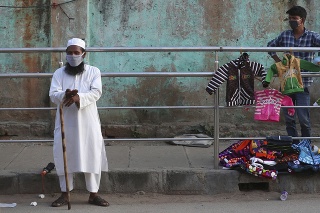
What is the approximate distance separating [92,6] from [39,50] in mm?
2162

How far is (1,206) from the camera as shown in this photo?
20.2 ft

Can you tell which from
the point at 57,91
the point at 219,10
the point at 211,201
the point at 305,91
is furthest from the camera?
the point at 219,10

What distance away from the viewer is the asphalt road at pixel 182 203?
6.08 meters

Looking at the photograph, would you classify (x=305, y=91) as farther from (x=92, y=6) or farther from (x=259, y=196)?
(x=92, y=6)

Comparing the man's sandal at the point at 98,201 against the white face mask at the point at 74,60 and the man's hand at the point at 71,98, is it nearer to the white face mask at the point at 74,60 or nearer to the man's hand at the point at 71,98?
the man's hand at the point at 71,98

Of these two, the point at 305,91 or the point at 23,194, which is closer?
the point at 23,194

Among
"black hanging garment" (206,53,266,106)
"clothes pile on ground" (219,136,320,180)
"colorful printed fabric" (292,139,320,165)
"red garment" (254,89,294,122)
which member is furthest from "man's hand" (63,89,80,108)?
"colorful printed fabric" (292,139,320,165)

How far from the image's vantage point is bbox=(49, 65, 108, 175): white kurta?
605 centimetres

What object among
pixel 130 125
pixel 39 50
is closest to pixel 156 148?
pixel 130 125

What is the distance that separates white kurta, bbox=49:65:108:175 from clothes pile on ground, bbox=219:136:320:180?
1.54m

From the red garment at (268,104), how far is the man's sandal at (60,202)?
7.24 ft

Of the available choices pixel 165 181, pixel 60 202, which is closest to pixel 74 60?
pixel 60 202

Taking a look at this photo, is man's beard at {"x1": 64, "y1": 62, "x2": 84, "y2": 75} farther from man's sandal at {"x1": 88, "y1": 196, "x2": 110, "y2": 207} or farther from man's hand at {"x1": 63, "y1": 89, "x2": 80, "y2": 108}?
man's sandal at {"x1": 88, "y1": 196, "x2": 110, "y2": 207}

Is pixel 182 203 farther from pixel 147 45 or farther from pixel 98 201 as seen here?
pixel 147 45
